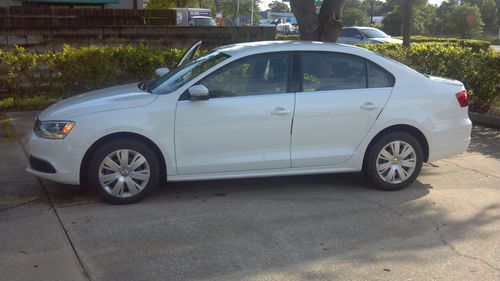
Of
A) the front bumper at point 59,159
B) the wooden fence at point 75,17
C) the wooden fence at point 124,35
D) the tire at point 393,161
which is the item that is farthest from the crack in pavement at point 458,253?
the wooden fence at point 75,17

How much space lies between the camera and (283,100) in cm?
562

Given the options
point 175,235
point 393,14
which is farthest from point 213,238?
point 393,14

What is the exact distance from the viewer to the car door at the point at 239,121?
5.44 meters

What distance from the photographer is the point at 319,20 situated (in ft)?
32.8

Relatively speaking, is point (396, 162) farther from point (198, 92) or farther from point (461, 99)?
point (198, 92)

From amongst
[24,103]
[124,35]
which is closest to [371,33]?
[124,35]

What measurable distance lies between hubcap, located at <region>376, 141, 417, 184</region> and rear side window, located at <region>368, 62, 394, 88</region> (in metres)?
0.63

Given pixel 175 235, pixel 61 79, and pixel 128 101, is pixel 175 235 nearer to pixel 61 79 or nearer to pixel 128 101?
pixel 128 101

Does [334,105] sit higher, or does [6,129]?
[334,105]

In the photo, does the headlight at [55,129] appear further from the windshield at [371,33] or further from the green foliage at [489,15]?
the green foliage at [489,15]

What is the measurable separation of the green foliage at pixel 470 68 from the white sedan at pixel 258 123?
13.9ft

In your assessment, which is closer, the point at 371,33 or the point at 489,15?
the point at 371,33

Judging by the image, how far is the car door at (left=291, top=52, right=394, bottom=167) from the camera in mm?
5676

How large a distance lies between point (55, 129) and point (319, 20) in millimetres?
5964
